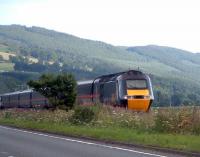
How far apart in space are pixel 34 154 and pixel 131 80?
25.6 m

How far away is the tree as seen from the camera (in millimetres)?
42312

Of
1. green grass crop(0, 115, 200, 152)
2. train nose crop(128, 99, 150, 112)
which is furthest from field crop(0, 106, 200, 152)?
train nose crop(128, 99, 150, 112)

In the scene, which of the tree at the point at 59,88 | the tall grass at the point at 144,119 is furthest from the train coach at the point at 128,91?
the tall grass at the point at 144,119

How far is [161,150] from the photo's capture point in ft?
60.0

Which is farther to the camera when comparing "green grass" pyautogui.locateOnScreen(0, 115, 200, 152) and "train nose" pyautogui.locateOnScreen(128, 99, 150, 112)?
"train nose" pyautogui.locateOnScreen(128, 99, 150, 112)

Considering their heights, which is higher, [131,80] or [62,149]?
[131,80]

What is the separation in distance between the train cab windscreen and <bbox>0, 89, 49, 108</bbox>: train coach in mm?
13360

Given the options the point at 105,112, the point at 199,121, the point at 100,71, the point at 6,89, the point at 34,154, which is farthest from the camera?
the point at 100,71

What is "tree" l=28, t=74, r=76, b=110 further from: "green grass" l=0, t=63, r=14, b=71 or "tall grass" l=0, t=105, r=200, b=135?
"green grass" l=0, t=63, r=14, b=71

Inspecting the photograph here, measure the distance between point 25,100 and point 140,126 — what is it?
150ft

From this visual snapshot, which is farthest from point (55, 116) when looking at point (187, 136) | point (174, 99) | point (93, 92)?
point (174, 99)

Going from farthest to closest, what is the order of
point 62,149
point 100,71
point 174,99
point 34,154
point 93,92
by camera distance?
1. point 100,71
2. point 174,99
3. point 93,92
4. point 62,149
5. point 34,154

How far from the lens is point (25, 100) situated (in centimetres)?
7044

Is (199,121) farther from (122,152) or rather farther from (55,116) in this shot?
(55,116)
